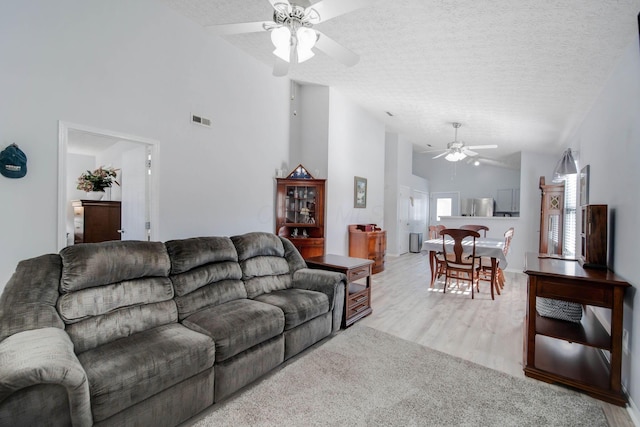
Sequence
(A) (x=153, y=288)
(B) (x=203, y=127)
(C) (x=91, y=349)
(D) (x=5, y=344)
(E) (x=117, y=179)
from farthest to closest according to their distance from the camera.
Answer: (E) (x=117, y=179) → (B) (x=203, y=127) → (A) (x=153, y=288) → (C) (x=91, y=349) → (D) (x=5, y=344)

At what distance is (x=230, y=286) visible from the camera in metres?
2.70

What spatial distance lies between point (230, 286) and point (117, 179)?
357 cm

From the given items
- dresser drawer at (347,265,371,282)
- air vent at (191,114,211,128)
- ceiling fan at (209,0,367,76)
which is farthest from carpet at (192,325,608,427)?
air vent at (191,114,211,128)

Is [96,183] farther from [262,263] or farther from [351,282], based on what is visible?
[351,282]

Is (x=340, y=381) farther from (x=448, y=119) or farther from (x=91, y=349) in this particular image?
(x=448, y=119)

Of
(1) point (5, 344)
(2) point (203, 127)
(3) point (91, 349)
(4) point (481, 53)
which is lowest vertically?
(3) point (91, 349)

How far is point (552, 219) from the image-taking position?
18.0 feet

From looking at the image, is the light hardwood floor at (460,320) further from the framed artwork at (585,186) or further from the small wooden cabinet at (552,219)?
the framed artwork at (585,186)

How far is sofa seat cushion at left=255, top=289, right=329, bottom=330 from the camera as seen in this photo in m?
2.54

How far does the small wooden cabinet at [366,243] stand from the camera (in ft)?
18.7

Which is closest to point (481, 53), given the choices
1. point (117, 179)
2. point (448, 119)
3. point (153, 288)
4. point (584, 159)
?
point (584, 159)

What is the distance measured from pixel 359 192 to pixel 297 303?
382cm

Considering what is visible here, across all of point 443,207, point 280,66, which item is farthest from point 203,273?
point 443,207

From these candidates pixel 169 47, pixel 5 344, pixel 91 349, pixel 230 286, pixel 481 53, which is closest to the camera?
pixel 5 344
